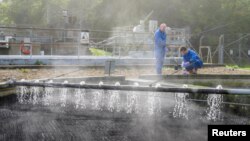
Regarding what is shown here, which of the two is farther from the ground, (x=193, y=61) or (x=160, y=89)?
(x=193, y=61)

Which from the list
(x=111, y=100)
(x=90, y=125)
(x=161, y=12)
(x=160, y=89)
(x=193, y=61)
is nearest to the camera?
(x=160, y=89)

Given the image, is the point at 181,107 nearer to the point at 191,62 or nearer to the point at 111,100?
the point at 111,100

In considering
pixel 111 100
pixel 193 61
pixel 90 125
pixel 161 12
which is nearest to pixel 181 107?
pixel 111 100

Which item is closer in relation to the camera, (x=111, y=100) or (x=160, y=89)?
(x=160, y=89)

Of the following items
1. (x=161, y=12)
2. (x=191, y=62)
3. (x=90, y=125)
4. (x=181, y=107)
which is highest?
(x=161, y=12)

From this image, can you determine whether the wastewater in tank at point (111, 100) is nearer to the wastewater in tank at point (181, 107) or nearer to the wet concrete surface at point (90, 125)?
the wastewater in tank at point (181, 107)

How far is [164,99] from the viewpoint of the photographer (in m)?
4.96

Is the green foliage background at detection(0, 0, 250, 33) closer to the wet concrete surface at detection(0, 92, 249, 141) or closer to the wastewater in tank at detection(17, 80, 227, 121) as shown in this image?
the wastewater in tank at detection(17, 80, 227, 121)

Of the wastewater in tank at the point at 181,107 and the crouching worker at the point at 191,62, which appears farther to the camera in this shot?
the crouching worker at the point at 191,62

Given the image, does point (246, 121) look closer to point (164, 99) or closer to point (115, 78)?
point (164, 99)

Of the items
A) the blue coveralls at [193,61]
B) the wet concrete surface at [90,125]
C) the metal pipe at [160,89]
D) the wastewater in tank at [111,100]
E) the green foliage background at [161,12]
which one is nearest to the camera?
the metal pipe at [160,89]

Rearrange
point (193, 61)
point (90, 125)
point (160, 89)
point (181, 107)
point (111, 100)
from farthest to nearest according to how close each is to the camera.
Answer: point (193, 61), point (111, 100), point (181, 107), point (90, 125), point (160, 89)

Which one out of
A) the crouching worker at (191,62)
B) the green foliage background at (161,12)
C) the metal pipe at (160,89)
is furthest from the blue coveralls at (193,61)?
the green foliage background at (161,12)

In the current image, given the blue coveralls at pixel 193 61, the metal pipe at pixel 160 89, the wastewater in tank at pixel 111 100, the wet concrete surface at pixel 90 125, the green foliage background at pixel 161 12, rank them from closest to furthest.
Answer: the metal pipe at pixel 160 89 < the wet concrete surface at pixel 90 125 < the wastewater in tank at pixel 111 100 < the blue coveralls at pixel 193 61 < the green foliage background at pixel 161 12
